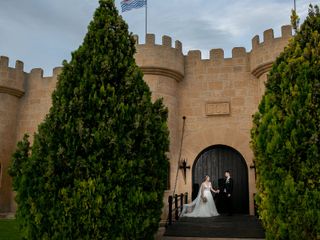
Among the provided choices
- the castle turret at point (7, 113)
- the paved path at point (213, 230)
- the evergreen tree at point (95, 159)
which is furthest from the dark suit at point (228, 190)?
the castle turret at point (7, 113)

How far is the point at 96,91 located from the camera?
5848 millimetres

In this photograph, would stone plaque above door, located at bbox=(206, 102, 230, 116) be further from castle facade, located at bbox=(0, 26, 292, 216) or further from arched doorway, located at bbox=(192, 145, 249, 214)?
arched doorway, located at bbox=(192, 145, 249, 214)

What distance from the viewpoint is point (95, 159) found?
18.1 ft

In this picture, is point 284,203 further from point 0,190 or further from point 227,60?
point 0,190

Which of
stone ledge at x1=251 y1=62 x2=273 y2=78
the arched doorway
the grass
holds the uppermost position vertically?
stone ledge at x1=251 y1=62 x2=273 y2=78

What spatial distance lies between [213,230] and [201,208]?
3.28 metres

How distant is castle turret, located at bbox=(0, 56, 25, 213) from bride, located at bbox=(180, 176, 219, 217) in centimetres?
798

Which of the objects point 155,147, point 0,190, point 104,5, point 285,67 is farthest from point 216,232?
point 0,190

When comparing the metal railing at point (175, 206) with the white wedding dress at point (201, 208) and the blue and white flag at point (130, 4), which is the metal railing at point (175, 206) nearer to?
the white wedding dress at point (201, 208)

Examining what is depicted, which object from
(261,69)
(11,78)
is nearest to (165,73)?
(261,69)

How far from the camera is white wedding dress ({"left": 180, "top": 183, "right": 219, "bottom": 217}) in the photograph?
469 inches

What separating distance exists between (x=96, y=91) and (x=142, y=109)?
80 cm

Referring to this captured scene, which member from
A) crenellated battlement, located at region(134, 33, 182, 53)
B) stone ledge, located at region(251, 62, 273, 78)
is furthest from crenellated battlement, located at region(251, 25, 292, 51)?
crenellated battlement, located at region(134, 33, 182, 53)

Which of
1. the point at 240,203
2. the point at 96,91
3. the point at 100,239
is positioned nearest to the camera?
the point at 100,239
